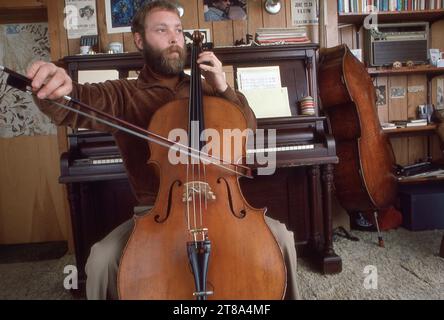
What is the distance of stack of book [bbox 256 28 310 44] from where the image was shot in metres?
2.28

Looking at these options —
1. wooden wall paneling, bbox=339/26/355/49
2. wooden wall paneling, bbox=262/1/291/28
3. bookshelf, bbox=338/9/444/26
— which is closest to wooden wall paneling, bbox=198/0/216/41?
wooden wall paneling, bbox=262/1/291/28

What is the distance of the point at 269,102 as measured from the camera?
2.10 metres

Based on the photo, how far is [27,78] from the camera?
32.9 inches

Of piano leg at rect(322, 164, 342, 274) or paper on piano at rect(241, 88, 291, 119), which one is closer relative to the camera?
piano leg at rect(322, 164, 342, 274)

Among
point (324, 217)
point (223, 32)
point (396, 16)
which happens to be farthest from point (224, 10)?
point (324, 217)

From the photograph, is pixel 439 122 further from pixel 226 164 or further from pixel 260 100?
pixel 226 164

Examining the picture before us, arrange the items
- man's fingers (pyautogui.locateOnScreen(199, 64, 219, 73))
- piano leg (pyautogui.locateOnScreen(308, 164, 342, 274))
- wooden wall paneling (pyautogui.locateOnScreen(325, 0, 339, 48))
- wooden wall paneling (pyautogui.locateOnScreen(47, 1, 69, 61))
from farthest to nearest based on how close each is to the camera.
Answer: wooden wall paneling (pyautogui.locateOnScreen(325, 0, 339, 48))
wooden wall paneling (pyautogui.locateOnScreen(47, 1, 69, 61))
piano leg (pyautogui.locateOnScreen(308, 164, 342, 274))
man's fingers (pyautogui.locateOnScreen(199, 64, 219, 73))

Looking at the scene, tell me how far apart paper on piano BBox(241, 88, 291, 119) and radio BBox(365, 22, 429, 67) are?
1016mm

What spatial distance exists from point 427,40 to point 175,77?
2.23 meters

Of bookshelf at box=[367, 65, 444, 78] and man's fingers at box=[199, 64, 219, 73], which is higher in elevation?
bookshelf at box=[367, 65, 444, 78]

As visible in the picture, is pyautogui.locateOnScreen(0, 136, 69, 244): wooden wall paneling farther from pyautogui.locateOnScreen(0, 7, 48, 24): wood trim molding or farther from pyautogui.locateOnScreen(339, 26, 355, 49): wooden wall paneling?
pyautogui.locateOnScreen(339, 26, 355, 49): wooden wall paneling

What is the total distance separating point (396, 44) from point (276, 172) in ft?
4.56

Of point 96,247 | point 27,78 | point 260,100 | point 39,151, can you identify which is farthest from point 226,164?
point 39,151

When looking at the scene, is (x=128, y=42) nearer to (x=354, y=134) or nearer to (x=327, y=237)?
(x=354, y=134)
